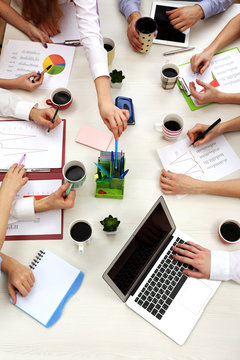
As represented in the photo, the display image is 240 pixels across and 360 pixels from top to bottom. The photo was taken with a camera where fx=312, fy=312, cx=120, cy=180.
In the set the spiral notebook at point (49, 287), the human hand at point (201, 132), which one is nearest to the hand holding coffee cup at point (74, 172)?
the spiral notebook at point (49, 287)

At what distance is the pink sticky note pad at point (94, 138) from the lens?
122 centimetres

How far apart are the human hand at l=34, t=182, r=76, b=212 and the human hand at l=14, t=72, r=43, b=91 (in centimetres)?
48

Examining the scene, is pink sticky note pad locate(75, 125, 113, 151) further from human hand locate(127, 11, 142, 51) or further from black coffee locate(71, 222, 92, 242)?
human hand locate(127, 11, 142, 51)

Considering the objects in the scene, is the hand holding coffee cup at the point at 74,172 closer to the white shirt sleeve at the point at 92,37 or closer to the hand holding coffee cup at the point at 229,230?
the white shirt sleeve at the point at 92,37

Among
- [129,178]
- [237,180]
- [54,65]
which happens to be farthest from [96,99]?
[237,180]

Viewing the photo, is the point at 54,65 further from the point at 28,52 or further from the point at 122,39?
the point at 122,39

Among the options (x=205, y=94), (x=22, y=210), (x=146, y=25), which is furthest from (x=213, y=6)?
(x=22, y=210)

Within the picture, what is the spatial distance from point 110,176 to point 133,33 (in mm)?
671

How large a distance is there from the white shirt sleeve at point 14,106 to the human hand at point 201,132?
0.64 m

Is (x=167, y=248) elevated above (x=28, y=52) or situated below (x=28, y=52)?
below

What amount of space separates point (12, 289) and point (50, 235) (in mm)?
207

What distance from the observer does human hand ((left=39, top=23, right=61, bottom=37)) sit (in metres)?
1.40

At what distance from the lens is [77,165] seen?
1.12 metres

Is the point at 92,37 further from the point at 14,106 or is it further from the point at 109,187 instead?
the point at 109,187
